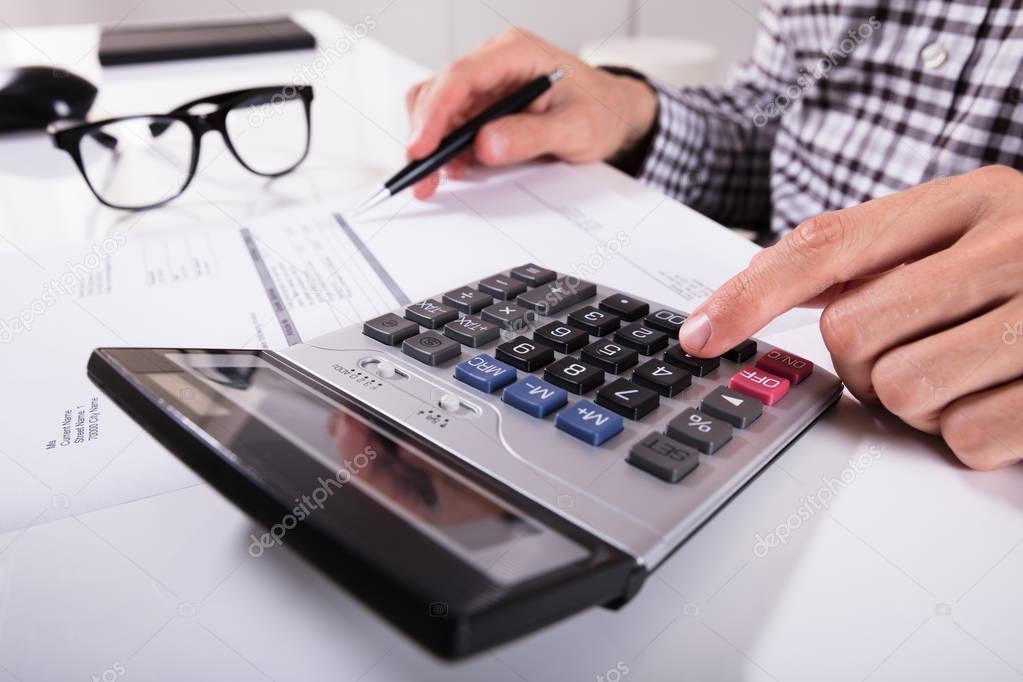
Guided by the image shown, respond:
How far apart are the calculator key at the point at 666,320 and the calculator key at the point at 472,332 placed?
7cm

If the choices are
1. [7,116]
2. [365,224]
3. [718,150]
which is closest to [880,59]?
[718,150]

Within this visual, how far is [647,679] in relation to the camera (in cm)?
20

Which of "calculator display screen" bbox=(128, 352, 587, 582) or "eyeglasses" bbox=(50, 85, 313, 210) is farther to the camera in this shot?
"eyeglasses" bbox=(50, 85, 313, 210)

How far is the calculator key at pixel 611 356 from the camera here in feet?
0.98

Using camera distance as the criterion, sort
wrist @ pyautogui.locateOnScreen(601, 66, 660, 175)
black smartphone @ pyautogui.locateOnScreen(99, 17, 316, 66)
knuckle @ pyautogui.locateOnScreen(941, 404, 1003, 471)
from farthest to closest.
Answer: black smartphone @ pyautogui.locateOnScreen(99, 17, 316, 66) → wrist @ pyautogui.locateOnScreen(601, 66, 660, 175) → knuckle @ pyautogui.locateOnScreen(941, 404, 1003, 471)

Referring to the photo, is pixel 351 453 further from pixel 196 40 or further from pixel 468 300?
pixel 196 40

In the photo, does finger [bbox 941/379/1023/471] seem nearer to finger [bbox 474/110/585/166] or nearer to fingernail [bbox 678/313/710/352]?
fingernail [bbox 678/313/710/352]

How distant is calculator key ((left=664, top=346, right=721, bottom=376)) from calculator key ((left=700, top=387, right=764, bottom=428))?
0.02 metres

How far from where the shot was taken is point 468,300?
0.34m

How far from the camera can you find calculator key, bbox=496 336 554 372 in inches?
11.7

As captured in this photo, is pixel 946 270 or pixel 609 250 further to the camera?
pixel 609 250

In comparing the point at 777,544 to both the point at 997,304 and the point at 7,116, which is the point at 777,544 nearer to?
the point at 997,304

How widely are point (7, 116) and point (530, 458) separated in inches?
26.4

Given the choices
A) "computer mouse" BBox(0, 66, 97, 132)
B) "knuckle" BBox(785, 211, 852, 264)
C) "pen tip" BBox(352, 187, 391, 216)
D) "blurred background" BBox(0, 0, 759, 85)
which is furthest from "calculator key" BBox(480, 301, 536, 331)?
"blurred background" BBox(0, 0, 759, 85)
